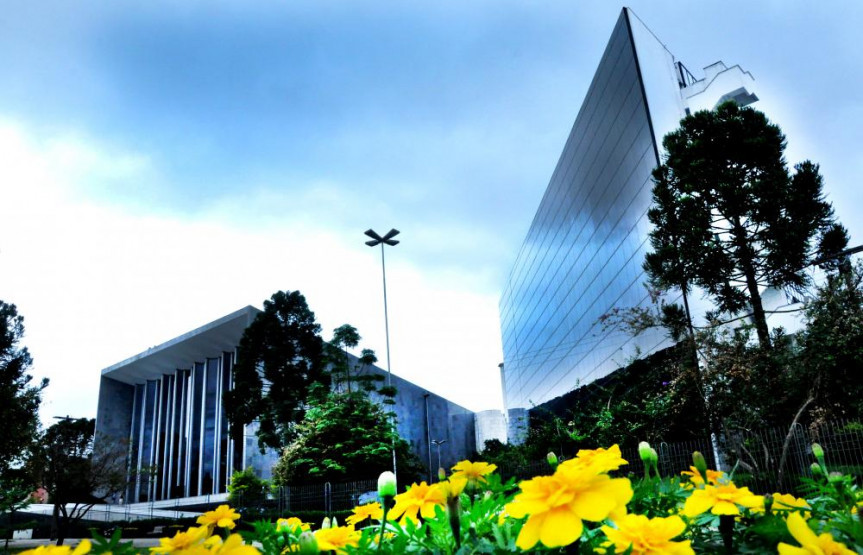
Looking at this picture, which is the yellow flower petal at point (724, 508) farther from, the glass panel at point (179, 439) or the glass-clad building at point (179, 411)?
the glass panel at point (179, 439)

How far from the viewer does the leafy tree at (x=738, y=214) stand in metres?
12.5

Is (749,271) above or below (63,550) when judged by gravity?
above

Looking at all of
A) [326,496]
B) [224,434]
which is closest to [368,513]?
[326,496]

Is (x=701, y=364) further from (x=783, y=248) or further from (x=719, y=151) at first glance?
(x=719, y=151)

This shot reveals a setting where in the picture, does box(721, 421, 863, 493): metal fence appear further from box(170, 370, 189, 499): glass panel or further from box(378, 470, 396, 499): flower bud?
box(170, 370, 189, 499): glass panel

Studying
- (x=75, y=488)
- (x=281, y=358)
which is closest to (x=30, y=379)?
(x=75, y=488)

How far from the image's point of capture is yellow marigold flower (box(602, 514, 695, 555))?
0.68 meters

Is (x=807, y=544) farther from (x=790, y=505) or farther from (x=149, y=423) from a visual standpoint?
(x=149, y=423)

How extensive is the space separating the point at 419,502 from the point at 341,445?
2095 cm

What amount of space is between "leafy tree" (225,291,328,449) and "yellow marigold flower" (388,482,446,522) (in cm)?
2263

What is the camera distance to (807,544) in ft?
1.98

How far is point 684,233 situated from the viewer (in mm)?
13422

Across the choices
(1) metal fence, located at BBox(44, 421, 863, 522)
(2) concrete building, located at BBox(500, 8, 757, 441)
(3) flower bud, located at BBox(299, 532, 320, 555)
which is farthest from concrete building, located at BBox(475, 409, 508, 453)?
(3) flower bud, located at BBox(299, 532, 320, 555)

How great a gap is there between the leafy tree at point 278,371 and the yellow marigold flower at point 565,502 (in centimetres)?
2304
